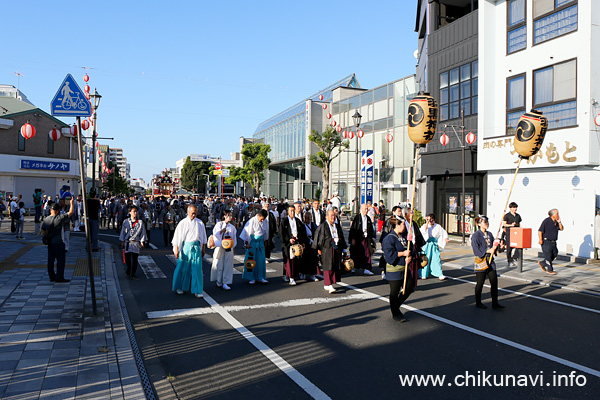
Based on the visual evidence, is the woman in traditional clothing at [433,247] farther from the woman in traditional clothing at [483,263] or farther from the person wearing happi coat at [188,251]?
the person wearing happi coat at [188,251]

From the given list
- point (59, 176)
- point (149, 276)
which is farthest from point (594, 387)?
point (59, 176)

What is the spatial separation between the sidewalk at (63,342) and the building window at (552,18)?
644 inches

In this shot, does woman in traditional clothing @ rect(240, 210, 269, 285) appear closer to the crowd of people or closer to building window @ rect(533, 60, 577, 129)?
the crowd of people

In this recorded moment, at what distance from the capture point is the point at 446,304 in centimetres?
843

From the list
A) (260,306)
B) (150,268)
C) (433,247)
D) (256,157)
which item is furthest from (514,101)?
(256,157)

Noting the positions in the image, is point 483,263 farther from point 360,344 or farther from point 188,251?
point 188,251

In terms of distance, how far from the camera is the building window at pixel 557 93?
15086 mm

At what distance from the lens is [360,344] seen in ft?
19.6

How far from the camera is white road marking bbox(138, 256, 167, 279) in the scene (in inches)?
432

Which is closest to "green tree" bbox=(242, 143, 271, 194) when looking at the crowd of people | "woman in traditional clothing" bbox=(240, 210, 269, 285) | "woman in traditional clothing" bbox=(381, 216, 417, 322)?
the crowd of people

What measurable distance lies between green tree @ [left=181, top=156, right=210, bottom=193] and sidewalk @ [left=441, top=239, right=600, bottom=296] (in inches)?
3723

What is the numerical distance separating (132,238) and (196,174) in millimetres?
98651

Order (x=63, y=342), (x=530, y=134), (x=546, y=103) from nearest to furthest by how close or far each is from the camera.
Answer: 1. (x=63, y=342)
2. (x=530, y=134)
3. (x=546, y=103)

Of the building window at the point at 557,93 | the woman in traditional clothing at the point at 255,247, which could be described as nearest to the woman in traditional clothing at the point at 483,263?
the woman in traditional clothing at the point at 255,247
